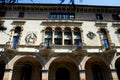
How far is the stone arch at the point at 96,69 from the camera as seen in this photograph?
63.1ft

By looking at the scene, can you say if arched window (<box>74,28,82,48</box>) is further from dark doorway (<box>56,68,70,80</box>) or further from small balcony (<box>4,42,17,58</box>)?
small balcony (<box>4,42,17,58</box>)

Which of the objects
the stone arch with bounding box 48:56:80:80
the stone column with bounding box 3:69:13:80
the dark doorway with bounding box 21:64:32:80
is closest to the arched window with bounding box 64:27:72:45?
the stone arch with bounding box 48:56:80:80

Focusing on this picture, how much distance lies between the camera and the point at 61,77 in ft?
64.0

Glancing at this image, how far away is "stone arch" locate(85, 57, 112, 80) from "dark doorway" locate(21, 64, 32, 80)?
750 cm

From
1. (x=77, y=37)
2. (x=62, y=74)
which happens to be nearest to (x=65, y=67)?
(x=62, y=74)

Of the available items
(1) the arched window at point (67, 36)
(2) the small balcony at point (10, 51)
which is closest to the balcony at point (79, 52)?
(1) the arched window at point (67, 36)

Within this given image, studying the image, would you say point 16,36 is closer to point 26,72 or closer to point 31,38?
point 31,38

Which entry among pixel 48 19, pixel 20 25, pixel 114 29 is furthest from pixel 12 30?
pixel 114 29

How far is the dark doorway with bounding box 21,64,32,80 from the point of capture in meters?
19.0

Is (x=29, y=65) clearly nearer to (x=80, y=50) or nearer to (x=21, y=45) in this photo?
(x=21, y=45)

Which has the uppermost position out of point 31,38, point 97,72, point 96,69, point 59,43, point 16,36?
point 16,36

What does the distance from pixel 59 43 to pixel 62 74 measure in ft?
13.9

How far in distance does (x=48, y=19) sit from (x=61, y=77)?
8747 millimetres

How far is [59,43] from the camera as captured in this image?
67.4 feet
